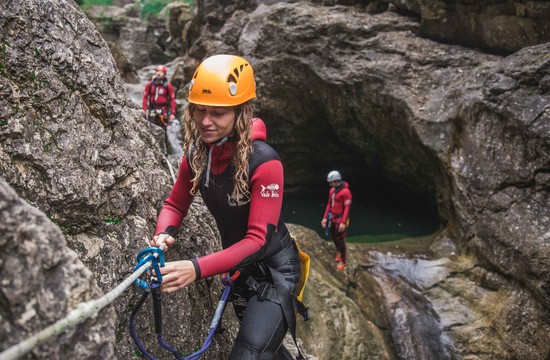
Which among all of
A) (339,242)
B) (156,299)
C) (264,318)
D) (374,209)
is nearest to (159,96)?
(339,242)

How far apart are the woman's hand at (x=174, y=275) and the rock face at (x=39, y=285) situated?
2.52ft

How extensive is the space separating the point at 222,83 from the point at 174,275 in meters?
1.23

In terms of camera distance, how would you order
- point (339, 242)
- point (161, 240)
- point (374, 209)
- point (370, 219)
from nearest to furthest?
1. point (161, 240)
2. point (339, 242)
3. point (370, 219)
4. point (374, 209)

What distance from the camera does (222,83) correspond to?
9.77ft

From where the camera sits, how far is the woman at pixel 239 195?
116 inches

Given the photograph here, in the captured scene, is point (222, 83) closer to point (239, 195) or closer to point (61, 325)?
point (239, 195)

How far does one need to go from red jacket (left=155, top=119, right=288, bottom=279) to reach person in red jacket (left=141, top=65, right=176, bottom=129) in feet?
31.5

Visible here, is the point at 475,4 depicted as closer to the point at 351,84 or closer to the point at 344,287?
the point at 351,84

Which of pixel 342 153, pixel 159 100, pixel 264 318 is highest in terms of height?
pixel 159 100

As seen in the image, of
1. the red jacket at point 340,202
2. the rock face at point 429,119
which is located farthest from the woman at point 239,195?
the red jacket at point 340,202

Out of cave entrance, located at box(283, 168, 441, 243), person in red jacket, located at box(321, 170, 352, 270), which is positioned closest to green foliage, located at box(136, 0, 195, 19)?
cave entrance, located at box(283, 168, 441, 243)

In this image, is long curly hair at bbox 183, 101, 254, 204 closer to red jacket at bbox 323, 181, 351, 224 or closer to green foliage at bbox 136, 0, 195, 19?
red jacket at bbox 323, 181, 351, 224

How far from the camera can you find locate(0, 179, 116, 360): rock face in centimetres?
154

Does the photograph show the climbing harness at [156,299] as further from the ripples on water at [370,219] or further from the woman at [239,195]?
the ripples on water at [370,219]
